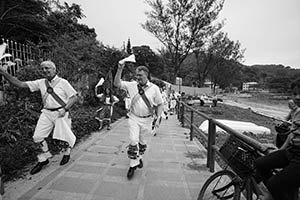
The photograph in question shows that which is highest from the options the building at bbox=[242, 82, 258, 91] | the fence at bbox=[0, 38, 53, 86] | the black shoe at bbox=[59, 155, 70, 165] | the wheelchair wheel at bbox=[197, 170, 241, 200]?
the building at bbox=[242, 82, 258, 91]

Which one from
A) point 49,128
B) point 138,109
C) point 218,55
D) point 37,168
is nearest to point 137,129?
point 138,109

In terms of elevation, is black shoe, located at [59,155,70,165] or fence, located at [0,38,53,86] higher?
fence, located at [0,38,53,86]

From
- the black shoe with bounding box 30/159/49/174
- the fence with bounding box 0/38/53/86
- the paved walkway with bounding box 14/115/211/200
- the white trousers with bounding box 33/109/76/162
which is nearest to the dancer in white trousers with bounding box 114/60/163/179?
the paved walkway with bounding box 14/115/211/200

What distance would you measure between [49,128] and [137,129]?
140cm

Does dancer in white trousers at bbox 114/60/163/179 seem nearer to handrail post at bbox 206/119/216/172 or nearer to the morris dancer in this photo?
handrail post at bbox 206/119/216/172

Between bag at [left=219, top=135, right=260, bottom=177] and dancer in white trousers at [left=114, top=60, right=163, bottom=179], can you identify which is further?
dancer in white trousers at [left=114, top=60, right=163, bottom=179]

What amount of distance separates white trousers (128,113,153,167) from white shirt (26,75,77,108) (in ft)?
3.55

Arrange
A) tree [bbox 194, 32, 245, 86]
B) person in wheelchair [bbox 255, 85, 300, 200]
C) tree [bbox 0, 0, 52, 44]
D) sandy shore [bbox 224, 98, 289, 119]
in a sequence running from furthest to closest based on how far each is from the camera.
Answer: tree [bbox 194, 32, 245, 86] → sandy shore [bbox 224, 98, 289, 119] → tree [bbox 0, 0, 52, 44] → person in wheelchair [bbox 255, 85, 300, 200]

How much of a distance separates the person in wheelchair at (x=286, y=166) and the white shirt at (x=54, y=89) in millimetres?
2825

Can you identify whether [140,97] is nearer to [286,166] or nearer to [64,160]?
[64,160]

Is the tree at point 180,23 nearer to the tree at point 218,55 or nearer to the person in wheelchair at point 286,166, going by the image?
the tree at point 218,55

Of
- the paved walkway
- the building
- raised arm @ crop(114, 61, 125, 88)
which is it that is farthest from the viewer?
the building

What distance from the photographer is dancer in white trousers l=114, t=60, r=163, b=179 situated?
3209 mm

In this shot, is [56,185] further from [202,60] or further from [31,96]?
[202,60]
